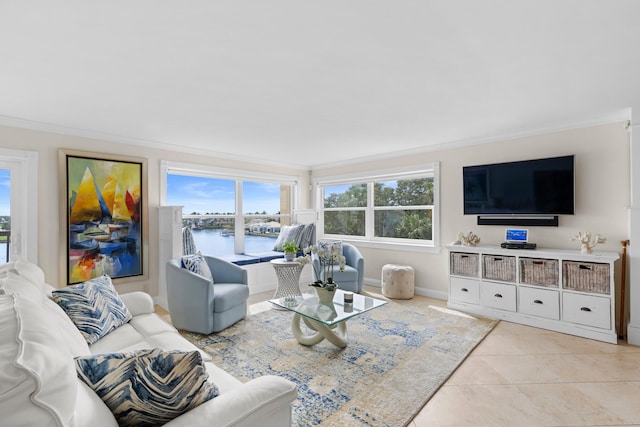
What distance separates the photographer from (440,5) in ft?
→ 5.05

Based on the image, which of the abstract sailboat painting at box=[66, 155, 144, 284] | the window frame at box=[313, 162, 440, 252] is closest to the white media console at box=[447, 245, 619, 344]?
the window frame at box=[313, 162, 440, 252]

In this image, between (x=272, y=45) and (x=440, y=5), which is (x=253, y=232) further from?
(x=440, y=5)

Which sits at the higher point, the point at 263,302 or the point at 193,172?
the point at 193,172

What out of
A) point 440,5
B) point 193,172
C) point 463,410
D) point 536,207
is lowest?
point 463,410

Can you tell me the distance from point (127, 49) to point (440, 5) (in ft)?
5.92

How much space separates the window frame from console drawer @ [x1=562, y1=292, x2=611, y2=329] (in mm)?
1657

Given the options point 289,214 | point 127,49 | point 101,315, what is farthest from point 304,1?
point 289,214

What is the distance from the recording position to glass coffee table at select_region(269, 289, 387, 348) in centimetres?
278

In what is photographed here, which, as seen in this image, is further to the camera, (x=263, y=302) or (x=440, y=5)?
(x=263, y=302)

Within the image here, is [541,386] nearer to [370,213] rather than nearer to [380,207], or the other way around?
[380,207]

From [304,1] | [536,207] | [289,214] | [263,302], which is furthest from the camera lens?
[289,214]

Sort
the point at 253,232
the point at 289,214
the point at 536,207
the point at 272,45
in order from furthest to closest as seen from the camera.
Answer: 1. the point at 289,214
2. the point at 253,232
3. the point at 536,207
4. the point at 272,45

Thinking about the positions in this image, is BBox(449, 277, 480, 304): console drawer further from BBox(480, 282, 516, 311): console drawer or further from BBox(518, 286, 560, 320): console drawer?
BBox(518, 286, 560, 320): console drawer

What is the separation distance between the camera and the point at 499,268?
381cm
